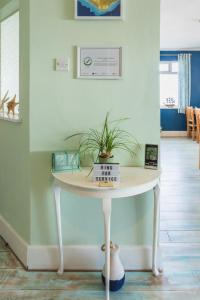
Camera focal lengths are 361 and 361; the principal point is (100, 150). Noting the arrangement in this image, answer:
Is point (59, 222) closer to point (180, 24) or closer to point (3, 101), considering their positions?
point (3, 101)

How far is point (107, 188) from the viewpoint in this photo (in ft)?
6.13

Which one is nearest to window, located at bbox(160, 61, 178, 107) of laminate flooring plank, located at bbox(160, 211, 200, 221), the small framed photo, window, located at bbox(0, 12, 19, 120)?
laminate flooring plank, located at bbox(160, 211, 200, 221)

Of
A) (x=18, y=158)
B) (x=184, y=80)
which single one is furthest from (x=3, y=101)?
(x=184, y=80)

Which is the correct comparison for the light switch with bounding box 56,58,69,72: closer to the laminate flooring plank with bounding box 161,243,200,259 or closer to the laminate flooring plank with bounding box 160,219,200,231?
the laminate flooring plank with bounding box 161,243,200,259

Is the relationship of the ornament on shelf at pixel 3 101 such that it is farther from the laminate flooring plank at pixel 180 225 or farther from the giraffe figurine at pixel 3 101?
the laminate flooring plank at pixel 180 225

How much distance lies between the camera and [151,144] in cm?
235

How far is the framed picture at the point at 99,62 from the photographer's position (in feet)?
7.57

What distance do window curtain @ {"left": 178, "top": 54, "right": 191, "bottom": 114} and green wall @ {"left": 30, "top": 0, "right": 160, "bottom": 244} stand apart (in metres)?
8.02

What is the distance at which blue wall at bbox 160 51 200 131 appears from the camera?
32.8 feet

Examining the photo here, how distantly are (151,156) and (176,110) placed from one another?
823 centimetres

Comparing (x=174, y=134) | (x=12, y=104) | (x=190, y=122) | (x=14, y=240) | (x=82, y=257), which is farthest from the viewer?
(x=174, y=134)

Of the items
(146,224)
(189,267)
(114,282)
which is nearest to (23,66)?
(146,224)

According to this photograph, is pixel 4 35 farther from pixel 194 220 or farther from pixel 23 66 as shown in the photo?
pixel 194 220

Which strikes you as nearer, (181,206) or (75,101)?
(75,101)
